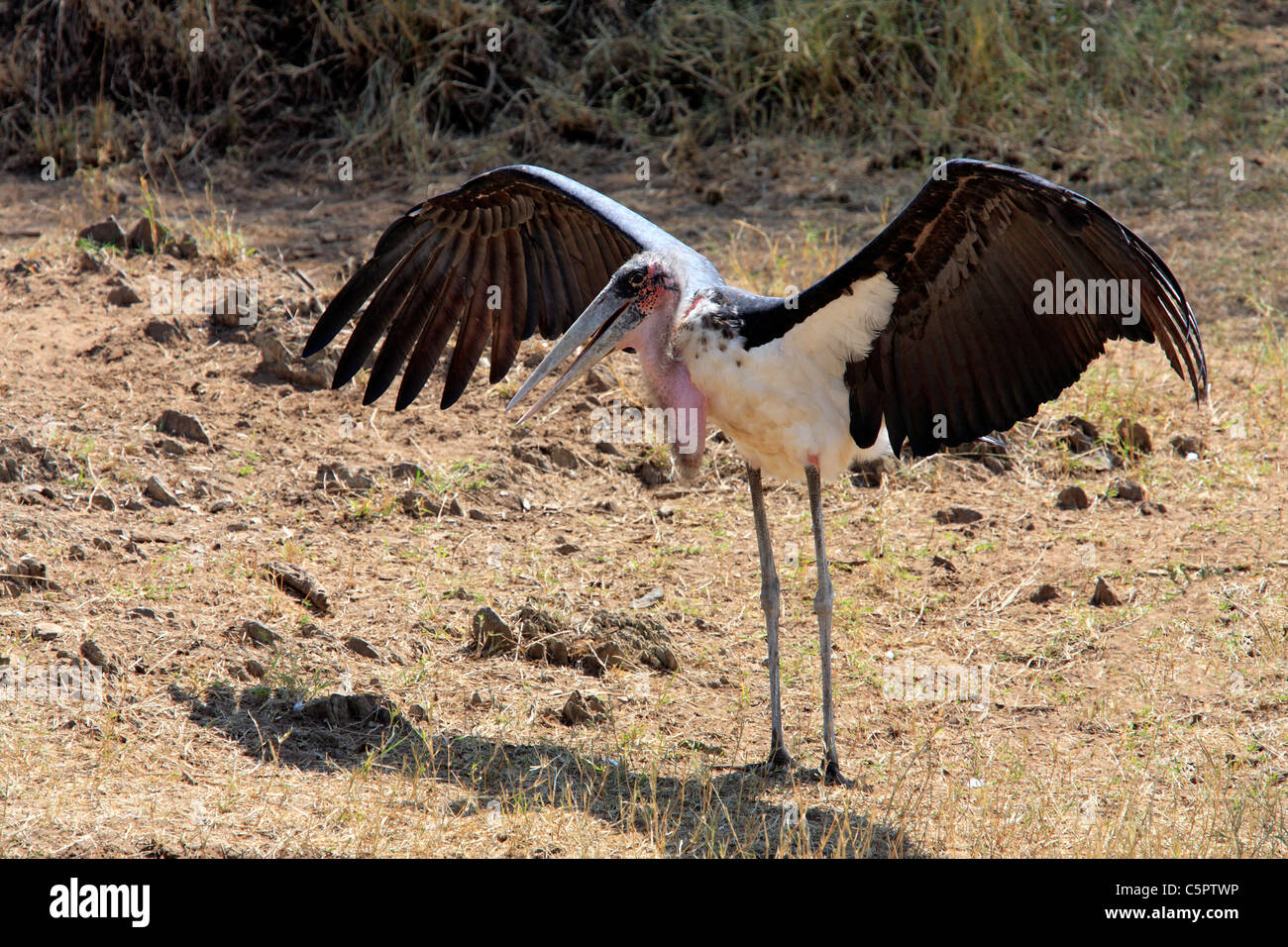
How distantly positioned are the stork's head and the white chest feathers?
47mm

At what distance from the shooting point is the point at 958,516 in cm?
549

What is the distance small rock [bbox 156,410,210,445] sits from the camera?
18.1 feet

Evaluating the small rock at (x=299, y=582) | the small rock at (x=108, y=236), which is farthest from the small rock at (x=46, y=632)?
the small rock at (x=108, y=236)

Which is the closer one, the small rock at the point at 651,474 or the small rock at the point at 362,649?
the small rock at the point at 362,649

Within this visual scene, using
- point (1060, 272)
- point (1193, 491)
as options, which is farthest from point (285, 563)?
point (1193, 491)

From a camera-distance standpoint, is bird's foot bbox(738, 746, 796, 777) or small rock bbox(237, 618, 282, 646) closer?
bird's foot bbox(738, 746, 796, 777)

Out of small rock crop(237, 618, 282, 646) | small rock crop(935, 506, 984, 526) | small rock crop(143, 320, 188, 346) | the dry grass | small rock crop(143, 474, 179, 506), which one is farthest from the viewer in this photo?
small rock crop(143, 320, 188, 346)

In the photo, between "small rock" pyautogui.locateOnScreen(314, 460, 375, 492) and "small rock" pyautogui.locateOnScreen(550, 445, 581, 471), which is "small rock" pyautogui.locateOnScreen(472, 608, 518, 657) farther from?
"small rock" pyautogui.locateOnScreen(550, 445, 581, 471)

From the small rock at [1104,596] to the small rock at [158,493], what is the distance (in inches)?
130

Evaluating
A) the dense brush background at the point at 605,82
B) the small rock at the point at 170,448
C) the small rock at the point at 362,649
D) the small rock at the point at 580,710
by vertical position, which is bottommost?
the small rock at the point at 580,710

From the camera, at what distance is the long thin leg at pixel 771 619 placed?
4.05 meters

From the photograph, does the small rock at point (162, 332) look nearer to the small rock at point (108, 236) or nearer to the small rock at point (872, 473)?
the small rock at point (108, 236)

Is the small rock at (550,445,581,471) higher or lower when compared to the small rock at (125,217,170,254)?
lower

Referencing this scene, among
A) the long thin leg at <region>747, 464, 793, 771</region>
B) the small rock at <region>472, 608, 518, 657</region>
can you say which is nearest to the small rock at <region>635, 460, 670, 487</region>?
the small rock at <region>472, 608, 518, 657</region>
